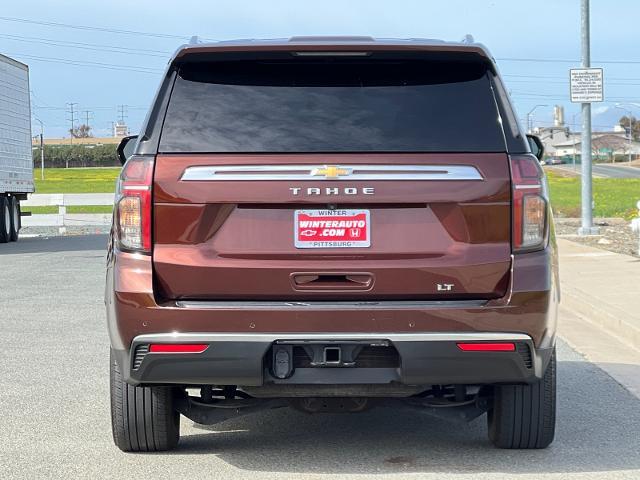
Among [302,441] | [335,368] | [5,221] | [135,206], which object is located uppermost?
[135,206]

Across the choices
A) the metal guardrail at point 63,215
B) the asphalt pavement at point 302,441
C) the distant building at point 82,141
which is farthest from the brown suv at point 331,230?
the distant building at point 82,141

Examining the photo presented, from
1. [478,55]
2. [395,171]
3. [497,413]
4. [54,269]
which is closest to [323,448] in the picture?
[497,413]

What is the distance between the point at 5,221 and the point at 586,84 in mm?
13572

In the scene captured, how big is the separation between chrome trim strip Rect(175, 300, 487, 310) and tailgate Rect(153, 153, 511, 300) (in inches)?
1.2

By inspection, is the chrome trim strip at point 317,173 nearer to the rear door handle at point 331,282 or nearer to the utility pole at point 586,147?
the rear door handle at point 331,282

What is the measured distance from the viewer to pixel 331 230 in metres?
5.50

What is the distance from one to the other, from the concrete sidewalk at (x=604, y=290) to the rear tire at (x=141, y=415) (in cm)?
549

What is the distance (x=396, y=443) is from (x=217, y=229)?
179cm

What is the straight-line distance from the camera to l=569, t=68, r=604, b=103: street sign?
2345 centimetres

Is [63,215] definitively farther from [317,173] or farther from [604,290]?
[317,173]

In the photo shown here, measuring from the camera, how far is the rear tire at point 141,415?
6043mm

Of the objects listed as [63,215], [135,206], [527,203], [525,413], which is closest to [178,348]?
[135,206]

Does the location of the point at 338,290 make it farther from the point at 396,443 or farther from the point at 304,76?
the point at 396,443

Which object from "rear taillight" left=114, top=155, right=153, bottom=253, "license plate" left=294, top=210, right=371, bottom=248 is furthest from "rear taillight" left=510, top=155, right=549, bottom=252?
"rear taillight" left=114, top=155, right=153, bottom=253
